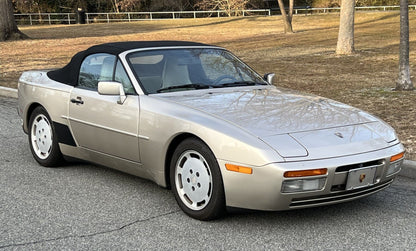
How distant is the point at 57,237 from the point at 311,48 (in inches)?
728

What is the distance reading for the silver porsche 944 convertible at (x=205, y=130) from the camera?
389 cm

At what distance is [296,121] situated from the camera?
429cm

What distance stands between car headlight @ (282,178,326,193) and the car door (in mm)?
1564

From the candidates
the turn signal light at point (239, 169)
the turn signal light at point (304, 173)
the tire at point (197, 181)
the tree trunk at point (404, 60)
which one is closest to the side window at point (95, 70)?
the tire at point (197, 181)

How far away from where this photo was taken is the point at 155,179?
15.4 ft

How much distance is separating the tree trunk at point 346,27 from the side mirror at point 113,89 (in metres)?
13.9

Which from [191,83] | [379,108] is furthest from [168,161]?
[379,108]

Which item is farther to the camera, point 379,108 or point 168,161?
point 379,108

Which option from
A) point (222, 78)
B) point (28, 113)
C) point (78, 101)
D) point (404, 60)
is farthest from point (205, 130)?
point (404, 60)

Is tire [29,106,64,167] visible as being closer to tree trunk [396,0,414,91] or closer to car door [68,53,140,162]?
car door [68,53,140,162]

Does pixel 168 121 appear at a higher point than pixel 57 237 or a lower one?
higher

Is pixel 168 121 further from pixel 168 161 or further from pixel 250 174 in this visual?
pixel 250 174

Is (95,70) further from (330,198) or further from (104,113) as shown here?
(330,198)

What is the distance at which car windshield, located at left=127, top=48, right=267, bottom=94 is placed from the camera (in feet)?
16.7
